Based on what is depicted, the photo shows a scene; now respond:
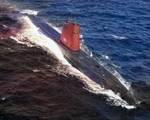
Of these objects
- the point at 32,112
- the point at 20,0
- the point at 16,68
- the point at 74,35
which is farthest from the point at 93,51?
the point at 20,0

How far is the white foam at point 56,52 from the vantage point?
61.0ft

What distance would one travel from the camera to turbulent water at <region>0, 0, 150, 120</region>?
53.7ft

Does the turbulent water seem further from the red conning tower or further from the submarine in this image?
the red conning tower

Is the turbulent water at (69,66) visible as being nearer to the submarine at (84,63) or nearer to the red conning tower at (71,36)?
the submarine at (84,63)

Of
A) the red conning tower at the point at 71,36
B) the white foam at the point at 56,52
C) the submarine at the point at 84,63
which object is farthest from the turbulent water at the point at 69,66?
the red conning tower at the point at 71,36

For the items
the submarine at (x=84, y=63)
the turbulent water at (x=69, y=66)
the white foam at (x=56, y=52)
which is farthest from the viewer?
the submarine at (x=84, y=63)

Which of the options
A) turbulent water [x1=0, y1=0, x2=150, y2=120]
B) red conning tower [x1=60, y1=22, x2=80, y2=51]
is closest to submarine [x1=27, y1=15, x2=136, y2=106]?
red conning tower [x1=60, y1=22, x2=80, y2=51]

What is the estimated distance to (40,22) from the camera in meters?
35.2

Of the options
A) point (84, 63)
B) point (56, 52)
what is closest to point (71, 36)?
point (56, 52)

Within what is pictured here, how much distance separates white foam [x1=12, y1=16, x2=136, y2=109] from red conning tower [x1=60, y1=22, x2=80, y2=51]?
1.48 metres

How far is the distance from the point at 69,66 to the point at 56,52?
144 inches

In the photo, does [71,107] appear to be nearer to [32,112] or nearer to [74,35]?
[32,112]

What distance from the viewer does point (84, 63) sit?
75.7 ft

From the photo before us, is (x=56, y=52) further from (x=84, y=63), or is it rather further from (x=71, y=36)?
(x=84, y=63)
